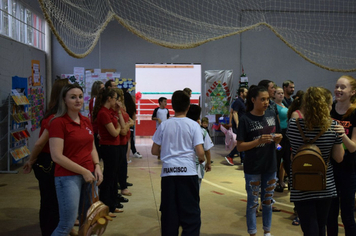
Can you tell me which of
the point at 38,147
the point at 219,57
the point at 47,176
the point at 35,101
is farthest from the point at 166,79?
the point at 38,147

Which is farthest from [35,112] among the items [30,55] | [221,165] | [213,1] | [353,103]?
[353,103]

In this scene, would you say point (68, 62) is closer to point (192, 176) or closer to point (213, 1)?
point (213, 1)

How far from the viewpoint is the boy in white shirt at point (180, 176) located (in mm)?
3227

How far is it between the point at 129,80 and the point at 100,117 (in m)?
7.74

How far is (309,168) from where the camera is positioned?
9.50ft

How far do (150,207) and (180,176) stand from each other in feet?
7.21

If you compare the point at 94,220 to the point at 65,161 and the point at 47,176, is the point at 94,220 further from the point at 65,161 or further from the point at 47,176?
the point at 47,176

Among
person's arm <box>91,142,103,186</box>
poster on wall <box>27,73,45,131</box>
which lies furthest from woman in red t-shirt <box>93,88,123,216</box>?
poster on wall <box>27,73,45,131</box>

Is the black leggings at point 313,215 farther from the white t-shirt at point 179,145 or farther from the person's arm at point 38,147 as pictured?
the person's arm at point 38,147

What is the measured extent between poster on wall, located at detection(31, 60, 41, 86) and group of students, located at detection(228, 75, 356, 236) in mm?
7262

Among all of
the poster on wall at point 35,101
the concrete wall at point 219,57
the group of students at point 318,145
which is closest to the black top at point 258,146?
the group of students at point 318,145

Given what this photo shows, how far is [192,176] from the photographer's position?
10.7 ft

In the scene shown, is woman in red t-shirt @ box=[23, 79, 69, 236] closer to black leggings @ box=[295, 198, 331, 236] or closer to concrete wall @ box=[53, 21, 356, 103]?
black leggings @ box=[295, 198, 331, 236]

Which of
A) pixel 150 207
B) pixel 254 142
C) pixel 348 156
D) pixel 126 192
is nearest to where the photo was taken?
pixel 348 156
